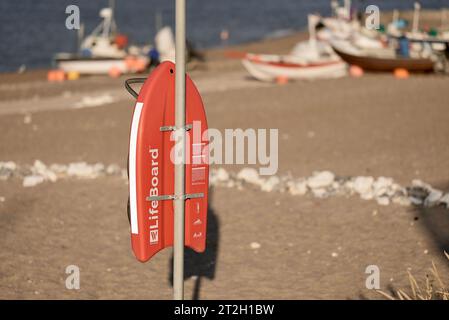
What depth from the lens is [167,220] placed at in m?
5.09

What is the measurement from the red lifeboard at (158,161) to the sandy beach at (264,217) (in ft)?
9.10

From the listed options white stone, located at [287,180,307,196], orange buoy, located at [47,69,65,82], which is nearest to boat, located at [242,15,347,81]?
orange buoy, located at [47,69,65,82]

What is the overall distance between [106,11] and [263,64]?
35.6ft

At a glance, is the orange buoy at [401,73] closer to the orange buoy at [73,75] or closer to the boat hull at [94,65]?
the boat hull at [94,65]

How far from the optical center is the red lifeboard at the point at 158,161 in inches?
192

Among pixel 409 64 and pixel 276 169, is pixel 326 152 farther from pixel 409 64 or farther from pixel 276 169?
pixel 409 64

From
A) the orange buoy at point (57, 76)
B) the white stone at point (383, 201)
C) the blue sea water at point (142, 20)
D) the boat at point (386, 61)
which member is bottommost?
the blue sea water at point (142, 20)

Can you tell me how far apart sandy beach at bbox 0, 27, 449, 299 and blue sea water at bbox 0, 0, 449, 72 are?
77.8ft

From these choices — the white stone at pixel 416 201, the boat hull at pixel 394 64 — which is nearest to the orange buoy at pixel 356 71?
the boat hull at pixel 394 64

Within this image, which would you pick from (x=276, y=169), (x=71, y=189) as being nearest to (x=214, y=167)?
(x=276, y=169)

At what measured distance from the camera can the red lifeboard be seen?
488 cm

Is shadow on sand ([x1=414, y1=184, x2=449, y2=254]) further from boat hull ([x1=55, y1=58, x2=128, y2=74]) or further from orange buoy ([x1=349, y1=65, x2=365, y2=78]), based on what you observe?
boat hull ([x1=55, y1=58, x2=128, y2=74])

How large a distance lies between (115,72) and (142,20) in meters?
39.5

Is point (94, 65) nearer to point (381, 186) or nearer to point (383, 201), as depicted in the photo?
point (381, 186)
